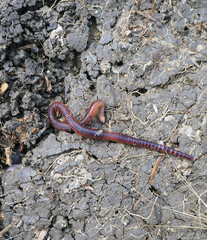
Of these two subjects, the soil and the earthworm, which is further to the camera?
the earthworm

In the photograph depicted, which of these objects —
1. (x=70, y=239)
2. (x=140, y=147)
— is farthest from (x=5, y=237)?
(x=140, y=147)

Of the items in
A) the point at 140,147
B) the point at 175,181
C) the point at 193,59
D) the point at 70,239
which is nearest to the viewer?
the point at 70,239

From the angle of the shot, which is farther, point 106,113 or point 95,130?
point 106,113

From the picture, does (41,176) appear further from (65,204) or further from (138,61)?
(138,61)
